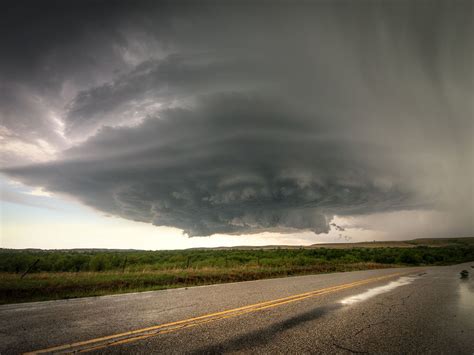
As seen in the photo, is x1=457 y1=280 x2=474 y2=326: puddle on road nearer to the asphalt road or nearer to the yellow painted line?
the asphalt road

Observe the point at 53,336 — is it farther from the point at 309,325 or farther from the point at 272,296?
the point at 272,296

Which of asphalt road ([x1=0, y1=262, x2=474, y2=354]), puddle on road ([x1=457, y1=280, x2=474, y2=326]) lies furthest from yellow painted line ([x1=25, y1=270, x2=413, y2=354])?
puddle on road ([x1=457, y1=280, x2=474, y2=326])

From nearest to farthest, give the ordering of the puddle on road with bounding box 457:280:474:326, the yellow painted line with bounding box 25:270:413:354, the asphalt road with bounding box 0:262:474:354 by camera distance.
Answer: the yellow painted line with bounding box 25:270:413:354 → the asphalt road with bounding box 0:262:474:354 → the puddle on road with bounding box 457:280:474:326

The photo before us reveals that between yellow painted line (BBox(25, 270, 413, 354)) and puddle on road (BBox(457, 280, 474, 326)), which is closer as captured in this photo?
yellow painted line (BBox(25, 270, 413, 354))

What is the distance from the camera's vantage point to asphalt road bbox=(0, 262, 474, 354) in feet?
15.0

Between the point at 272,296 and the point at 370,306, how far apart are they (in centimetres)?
316

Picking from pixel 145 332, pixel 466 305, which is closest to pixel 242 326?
pixel 145 332

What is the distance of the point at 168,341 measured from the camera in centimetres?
471

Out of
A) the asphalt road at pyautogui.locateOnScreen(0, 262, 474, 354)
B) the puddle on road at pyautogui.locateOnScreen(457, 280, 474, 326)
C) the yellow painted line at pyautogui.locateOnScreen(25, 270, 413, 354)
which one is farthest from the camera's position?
the puddle on road at pyautogui.locateOnScreen(457, 280, 474, 326)

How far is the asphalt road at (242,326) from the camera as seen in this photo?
15.0ft

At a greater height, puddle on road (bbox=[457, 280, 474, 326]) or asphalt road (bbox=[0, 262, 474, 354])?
asphalt road (bbox=[0, 262, 474, 354])

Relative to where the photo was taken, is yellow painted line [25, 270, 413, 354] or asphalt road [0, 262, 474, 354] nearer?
yellow painted line [25, 270, 413, 354]

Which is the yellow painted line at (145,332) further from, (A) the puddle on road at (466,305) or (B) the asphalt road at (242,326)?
(A) the puddle on road at (466,305)

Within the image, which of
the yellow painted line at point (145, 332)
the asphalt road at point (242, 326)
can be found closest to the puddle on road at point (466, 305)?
the asphalt road at point (242, 326)
